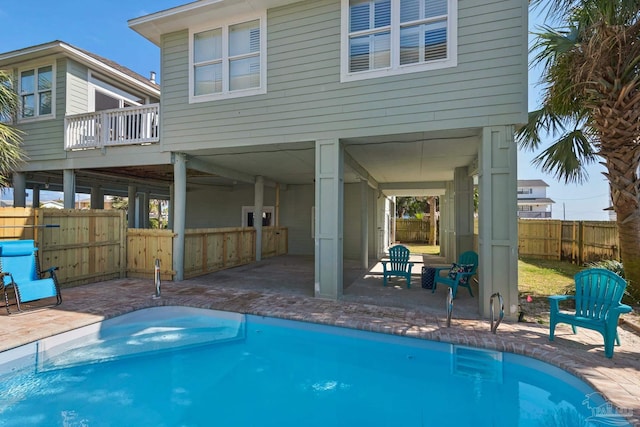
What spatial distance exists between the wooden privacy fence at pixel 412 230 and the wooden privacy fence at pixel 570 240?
982 cm

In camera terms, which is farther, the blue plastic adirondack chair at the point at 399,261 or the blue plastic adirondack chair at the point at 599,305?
the blue plastic adirondack chair at the point at 399,261

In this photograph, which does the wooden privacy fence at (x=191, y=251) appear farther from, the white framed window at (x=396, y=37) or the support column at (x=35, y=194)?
the support column at (x=35, y=194)

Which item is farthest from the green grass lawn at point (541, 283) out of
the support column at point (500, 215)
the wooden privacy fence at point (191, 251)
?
the wooden privacy fence at point (191, 251)

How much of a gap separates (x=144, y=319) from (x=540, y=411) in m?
6.08

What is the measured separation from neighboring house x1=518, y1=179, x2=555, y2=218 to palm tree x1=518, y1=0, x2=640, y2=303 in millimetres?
37127

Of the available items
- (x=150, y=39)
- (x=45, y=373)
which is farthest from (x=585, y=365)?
(x=150, y=39)

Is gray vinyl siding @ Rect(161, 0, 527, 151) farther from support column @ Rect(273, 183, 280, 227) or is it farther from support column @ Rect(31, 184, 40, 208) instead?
support column @ Rect(31, 184, 40, 208)

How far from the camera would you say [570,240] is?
12219 mm

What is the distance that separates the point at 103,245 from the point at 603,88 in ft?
37.0

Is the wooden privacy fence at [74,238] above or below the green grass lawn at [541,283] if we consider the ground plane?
above

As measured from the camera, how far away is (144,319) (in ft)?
19.2

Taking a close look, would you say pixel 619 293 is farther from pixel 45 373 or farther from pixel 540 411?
pixel 45 373

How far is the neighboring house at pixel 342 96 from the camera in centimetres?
534

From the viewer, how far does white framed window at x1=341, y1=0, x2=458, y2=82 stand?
5594 mm
